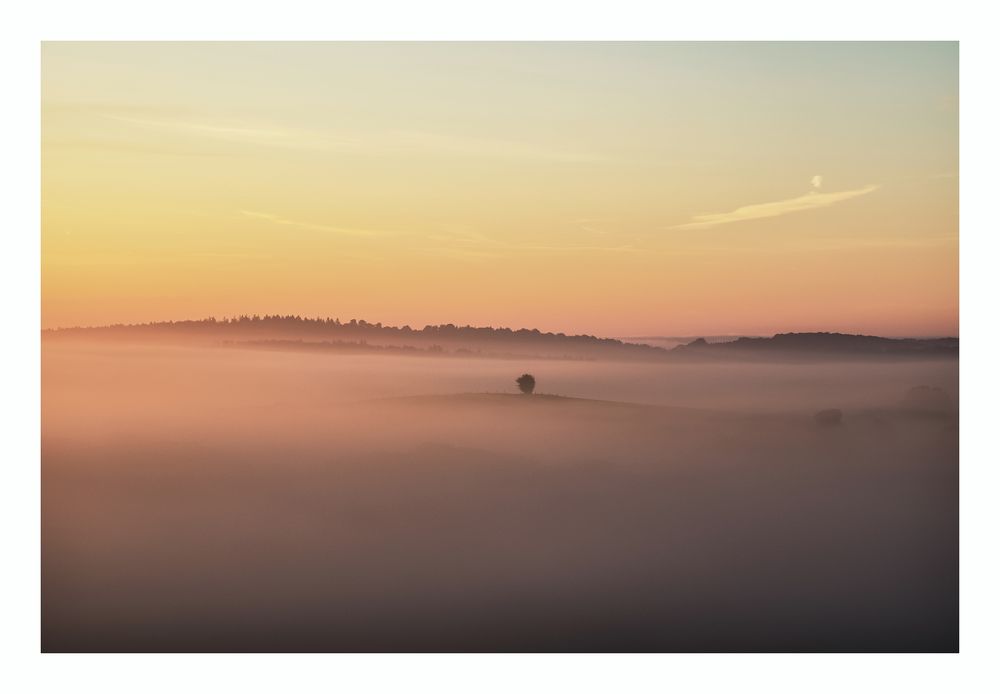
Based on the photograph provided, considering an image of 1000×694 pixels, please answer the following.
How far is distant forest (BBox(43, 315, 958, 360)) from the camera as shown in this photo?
6.68 meters

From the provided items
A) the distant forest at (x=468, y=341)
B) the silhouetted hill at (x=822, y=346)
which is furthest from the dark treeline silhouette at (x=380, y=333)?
the silhouetted hill at (x=822, y=346)

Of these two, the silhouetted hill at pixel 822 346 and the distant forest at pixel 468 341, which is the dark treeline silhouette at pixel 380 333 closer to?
the distant forest at pixel 468 341

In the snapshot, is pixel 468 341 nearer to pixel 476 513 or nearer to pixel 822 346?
pixel 476 513

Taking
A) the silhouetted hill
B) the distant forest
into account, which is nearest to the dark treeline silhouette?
the distant forest

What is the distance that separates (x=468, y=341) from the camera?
680 centimetres

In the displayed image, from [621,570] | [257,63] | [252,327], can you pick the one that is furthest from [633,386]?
[257,63]

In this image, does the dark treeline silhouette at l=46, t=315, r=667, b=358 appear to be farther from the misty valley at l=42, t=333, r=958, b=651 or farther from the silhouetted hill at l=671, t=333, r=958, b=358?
the silhouetted hill at l=671, t=333, r=958, b=358

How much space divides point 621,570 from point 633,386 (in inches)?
49.7

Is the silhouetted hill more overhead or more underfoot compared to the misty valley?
more overhead

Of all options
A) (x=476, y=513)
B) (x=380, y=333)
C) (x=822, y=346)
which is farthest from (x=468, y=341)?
(x=822, y=346)

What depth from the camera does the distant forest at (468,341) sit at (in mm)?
6680

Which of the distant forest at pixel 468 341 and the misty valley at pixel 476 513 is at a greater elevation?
the distant forest at pixel 468 341

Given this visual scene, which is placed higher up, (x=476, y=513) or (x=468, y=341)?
(x=468, y=341)

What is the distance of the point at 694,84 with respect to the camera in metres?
6.68
